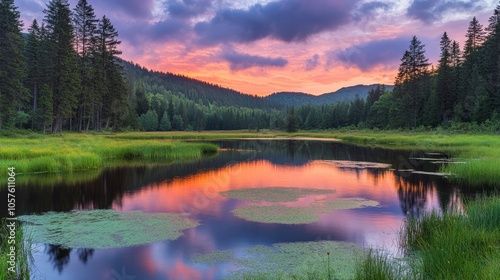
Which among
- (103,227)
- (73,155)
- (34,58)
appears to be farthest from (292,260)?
(34,58)

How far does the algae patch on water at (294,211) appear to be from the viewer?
14.9 m

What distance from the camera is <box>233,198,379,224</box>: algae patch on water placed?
585 inches

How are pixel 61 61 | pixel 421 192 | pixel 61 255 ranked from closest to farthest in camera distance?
pixel 61 255 → pixel 421 192 → pixel 61 61

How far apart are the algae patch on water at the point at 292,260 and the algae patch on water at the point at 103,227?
3.12m

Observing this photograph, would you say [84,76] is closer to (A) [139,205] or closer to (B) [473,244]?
(A) [139,205]

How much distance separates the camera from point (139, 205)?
18.1m

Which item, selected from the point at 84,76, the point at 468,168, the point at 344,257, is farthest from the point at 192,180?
the point at 84,76

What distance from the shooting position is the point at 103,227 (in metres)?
13.6

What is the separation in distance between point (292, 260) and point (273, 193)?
36.3 ft

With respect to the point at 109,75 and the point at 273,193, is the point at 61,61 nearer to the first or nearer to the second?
the point at 109,75

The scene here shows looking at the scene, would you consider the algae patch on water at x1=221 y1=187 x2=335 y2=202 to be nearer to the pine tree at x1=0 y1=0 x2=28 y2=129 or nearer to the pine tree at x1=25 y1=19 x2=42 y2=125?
the pine tree at x1=0 y1=0 x2=28 y2=129

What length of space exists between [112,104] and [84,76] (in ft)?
31.8

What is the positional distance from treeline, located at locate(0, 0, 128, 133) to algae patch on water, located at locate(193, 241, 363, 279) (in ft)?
168

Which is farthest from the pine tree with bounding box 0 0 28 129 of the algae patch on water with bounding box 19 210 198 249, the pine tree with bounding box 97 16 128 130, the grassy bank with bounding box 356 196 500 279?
the grassy bank with bounding box 356 196 500 279
